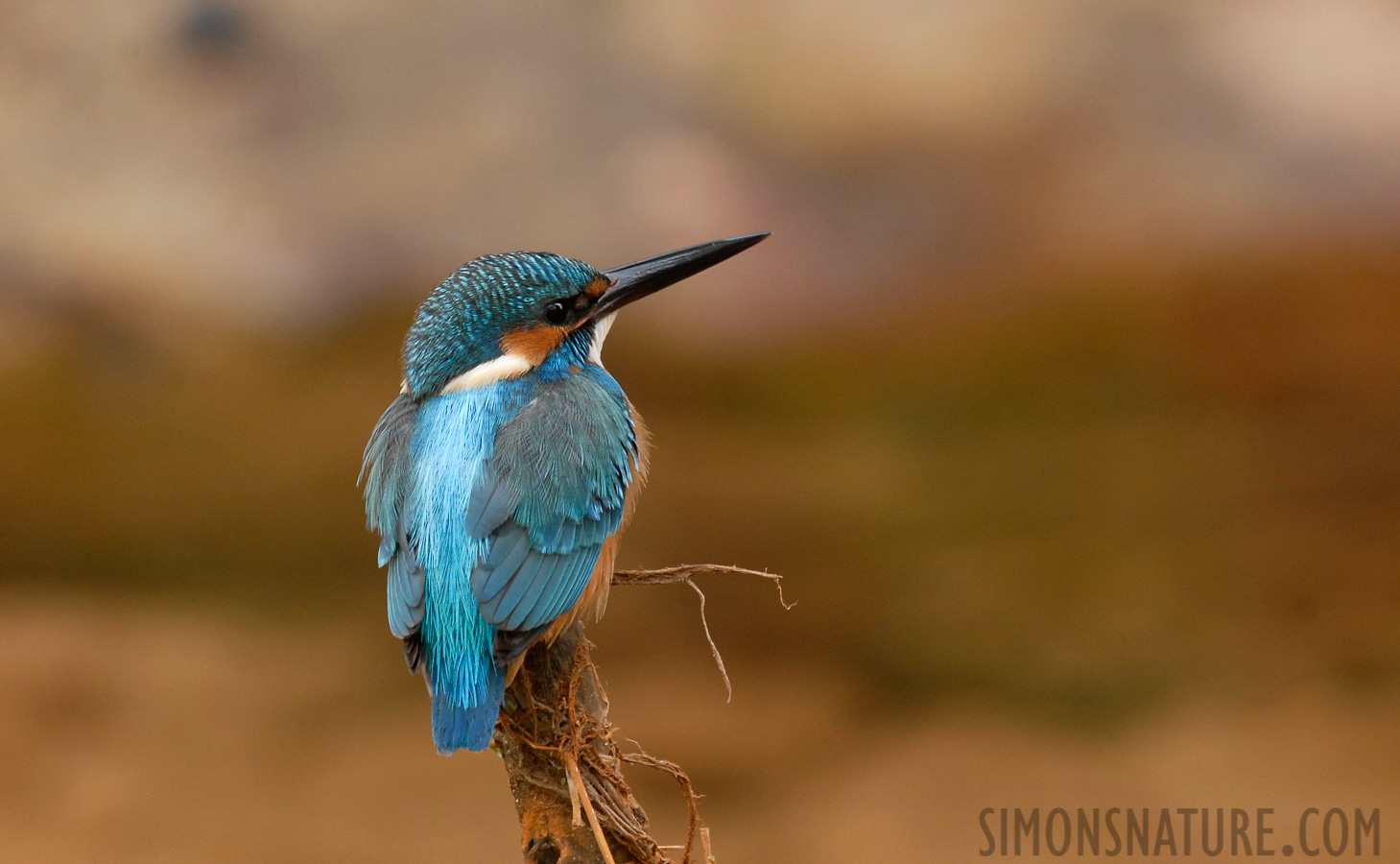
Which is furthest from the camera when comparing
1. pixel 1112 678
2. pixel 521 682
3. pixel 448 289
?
pixel 1112 678

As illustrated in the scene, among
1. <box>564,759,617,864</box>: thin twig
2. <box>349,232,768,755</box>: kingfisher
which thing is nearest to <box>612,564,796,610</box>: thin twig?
<box>349,232,768,755</box>: kingfisher

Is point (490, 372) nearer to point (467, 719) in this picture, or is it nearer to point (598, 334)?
point (598, 334)

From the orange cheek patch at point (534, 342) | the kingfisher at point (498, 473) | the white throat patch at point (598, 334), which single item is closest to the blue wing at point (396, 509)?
the kingfisher at point (498, 473)

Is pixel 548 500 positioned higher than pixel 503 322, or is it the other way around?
pixel 503 322

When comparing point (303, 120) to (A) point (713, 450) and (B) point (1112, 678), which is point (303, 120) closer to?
(A) point (713, 450)

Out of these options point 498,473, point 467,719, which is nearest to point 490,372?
point 498,473

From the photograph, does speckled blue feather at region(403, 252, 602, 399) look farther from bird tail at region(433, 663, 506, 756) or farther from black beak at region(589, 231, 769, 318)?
bird tail at region(433, 663, 506, 756)

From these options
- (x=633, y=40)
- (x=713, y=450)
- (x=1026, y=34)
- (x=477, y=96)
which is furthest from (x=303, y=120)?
(x=1026, y=34)
